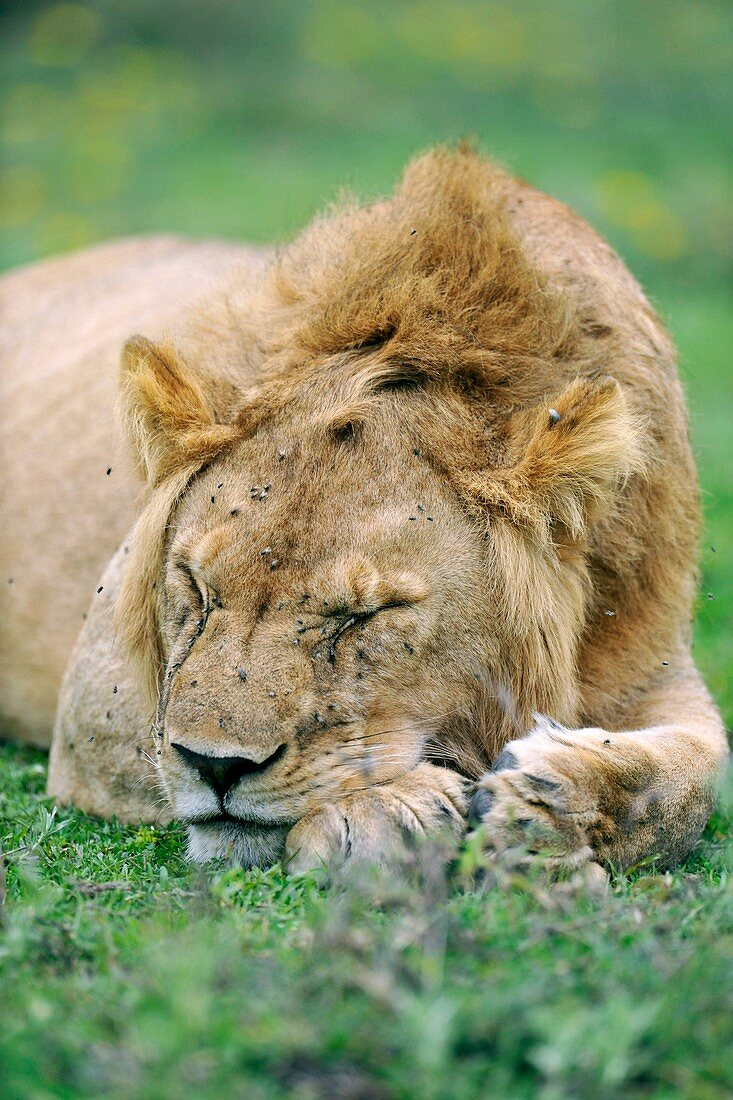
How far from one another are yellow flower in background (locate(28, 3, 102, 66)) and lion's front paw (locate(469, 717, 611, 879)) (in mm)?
23365

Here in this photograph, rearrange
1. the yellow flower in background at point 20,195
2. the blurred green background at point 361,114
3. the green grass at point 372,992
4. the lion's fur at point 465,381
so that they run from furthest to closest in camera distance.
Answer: the yellow flower in background at point 20,195 → the blurred green background at point 361,114 → the lion's fur at point 465,381 → the green grass at point 372,992

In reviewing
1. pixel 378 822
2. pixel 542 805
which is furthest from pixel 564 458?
pixel 378 822

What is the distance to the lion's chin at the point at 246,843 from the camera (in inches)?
124

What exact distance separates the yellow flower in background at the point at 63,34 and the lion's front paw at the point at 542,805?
23365 millimetres

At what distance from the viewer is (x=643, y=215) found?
55.4 feet

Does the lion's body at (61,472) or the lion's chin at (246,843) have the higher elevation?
the lion's body at (61,472)

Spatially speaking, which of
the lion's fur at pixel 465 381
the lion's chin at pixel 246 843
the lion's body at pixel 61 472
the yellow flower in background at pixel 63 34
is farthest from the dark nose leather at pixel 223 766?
the yellow flower in background at pixel 63 34

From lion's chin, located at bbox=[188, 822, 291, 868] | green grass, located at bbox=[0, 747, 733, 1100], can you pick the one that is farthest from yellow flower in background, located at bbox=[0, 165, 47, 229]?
green grass, located at bbox=[0, 747, 733, 1100]

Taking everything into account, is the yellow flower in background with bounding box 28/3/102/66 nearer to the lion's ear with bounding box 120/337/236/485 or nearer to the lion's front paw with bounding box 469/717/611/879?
the lion's ear with bounding box 120/337/236/485

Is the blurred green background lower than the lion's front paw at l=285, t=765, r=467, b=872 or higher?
higher

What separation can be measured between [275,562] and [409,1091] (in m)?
1.45

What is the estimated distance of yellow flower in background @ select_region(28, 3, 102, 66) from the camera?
24141 millimetres

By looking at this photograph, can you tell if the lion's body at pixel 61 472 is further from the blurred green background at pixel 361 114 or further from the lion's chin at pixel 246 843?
the blurred green background at pixel 361 114

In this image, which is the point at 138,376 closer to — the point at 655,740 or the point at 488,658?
the point at 488,658
